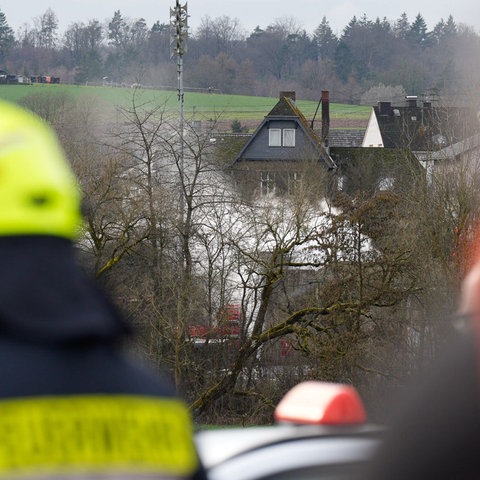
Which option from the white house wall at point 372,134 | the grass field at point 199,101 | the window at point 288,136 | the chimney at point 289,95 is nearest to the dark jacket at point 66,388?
the grass field at point 199,101

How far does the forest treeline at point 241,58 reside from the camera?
52094 millimetres

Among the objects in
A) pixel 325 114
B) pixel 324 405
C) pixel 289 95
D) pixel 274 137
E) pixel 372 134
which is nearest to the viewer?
pixel 324 405

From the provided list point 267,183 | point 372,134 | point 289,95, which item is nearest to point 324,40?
point 372,134

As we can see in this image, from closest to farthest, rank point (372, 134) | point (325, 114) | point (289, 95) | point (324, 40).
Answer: point (289, 95)
point (325, 114)
point (372, 134)
point (324, 40)

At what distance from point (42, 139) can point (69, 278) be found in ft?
0.67

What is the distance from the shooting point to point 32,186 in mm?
1377

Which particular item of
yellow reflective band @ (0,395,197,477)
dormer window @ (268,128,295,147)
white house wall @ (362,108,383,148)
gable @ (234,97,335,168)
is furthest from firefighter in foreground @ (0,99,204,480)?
white house wall @ (362,108,383,148)

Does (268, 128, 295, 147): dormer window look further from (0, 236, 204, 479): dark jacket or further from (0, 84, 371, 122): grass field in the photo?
(0, 236, 204, 479): dark jacket

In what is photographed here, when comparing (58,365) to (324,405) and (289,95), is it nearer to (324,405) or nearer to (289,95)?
(324,405)

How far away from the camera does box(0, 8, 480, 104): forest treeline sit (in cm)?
5209

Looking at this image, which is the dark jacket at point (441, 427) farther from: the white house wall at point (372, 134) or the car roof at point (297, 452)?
the white house wall at point (372, 134)

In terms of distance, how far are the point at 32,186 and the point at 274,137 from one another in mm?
58142

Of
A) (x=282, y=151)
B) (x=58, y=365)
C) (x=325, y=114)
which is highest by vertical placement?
(x=58, y=365)

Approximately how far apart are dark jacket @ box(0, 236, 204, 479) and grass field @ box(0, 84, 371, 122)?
35.4 meters
